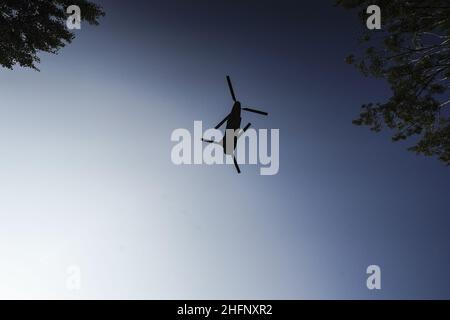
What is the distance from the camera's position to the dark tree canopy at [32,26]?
845 cm

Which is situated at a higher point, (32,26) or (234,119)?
(32,26)

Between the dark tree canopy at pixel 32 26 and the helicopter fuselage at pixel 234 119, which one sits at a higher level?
the dark tree canopy at pixel 32 26

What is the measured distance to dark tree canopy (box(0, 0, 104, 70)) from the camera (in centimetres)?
845

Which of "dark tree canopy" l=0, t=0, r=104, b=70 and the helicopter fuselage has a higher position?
"dark tree canopy" l=0, t=0, r=104, b=70

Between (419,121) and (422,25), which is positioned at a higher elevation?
(422,25)

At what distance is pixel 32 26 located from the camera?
8.64 meters
